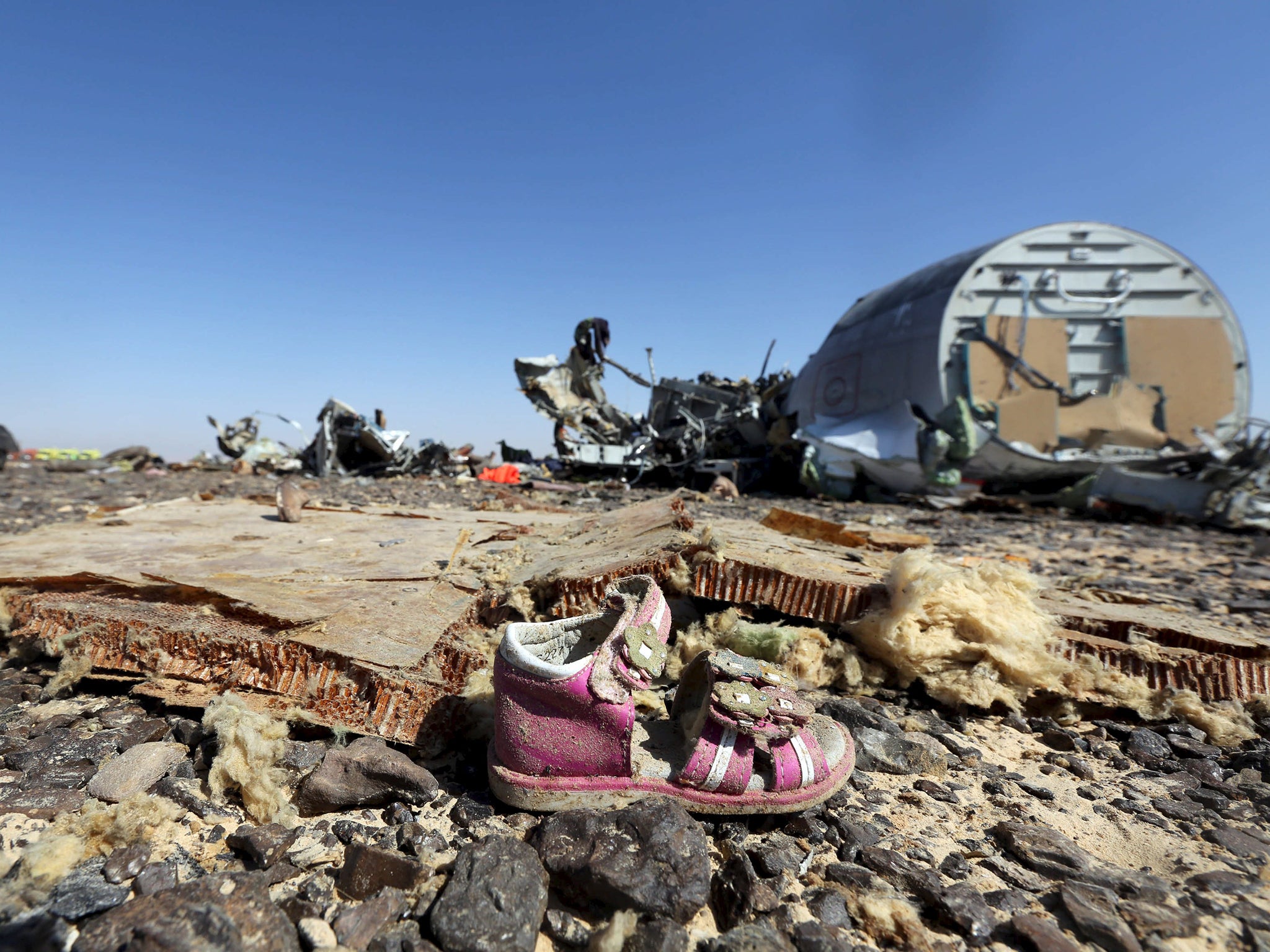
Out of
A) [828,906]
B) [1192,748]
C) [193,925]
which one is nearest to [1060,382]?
[1192,748]

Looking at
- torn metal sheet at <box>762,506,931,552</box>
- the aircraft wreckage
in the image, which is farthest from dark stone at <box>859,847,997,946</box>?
the aircraft wreckage

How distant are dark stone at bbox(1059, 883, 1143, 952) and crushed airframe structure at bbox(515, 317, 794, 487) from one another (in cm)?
1037

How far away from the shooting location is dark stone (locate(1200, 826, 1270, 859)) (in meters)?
1.46

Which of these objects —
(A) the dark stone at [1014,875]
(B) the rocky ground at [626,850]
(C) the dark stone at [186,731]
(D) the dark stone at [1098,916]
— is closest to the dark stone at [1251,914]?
(B) the rocky ground at [626,850]

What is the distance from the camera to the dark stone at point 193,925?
1.00 meters

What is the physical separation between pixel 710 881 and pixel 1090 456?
1023 centimetres

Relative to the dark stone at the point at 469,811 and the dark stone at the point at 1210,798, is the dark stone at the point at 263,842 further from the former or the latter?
the dark stone at the point at 1210,798

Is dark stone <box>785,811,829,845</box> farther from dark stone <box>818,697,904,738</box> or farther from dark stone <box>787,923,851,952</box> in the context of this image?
dark stone <box>818,697,904,738</box>

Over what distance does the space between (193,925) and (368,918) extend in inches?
11.8

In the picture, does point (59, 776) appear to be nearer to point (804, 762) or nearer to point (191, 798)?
point (191, 798)

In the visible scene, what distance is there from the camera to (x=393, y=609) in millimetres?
2178

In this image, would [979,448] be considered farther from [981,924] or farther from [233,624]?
[233,624]

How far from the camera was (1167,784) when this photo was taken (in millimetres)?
1781

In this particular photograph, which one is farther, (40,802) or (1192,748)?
(1192,748)
